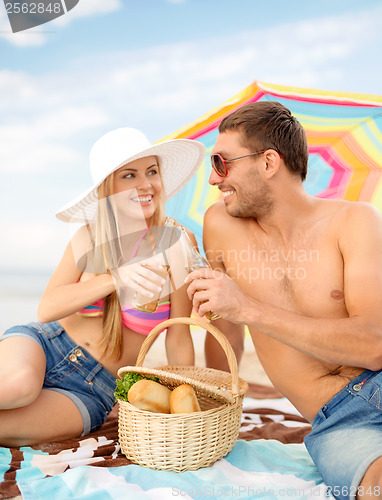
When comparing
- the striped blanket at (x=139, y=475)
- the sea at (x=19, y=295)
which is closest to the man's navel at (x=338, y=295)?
the striped blanket at (x=139, y=475)

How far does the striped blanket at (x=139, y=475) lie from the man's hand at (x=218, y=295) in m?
0.70

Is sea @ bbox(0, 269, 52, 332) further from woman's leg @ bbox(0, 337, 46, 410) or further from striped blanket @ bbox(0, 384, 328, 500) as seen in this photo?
striped blanket @ bbox(0, 384, 328, 500)

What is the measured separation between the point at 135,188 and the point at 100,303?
689 millimetres

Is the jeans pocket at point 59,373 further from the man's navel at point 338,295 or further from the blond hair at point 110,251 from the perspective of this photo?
the man's navel at point 338,295

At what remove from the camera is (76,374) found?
2811 millimetres

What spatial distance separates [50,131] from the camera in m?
14.3

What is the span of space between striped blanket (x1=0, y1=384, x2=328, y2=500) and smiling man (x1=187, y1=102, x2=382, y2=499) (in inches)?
7.1

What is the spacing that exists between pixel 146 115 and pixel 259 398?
1173 centimetres

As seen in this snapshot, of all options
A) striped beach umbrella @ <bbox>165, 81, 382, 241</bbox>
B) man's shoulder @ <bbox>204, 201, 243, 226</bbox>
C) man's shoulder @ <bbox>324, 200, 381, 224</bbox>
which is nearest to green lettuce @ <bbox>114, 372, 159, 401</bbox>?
man's shoulder @ <bbox>204, 201, 243, 226</bbox>

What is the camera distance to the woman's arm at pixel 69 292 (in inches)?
102

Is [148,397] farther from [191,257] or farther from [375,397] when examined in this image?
[375,397]

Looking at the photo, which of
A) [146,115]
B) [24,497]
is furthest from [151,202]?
[146,115]

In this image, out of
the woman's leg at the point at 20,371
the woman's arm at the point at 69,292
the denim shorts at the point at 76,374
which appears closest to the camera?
the woman's leg at the point at 20,371

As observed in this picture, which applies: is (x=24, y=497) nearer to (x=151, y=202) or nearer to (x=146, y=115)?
(x=151, y=202)
